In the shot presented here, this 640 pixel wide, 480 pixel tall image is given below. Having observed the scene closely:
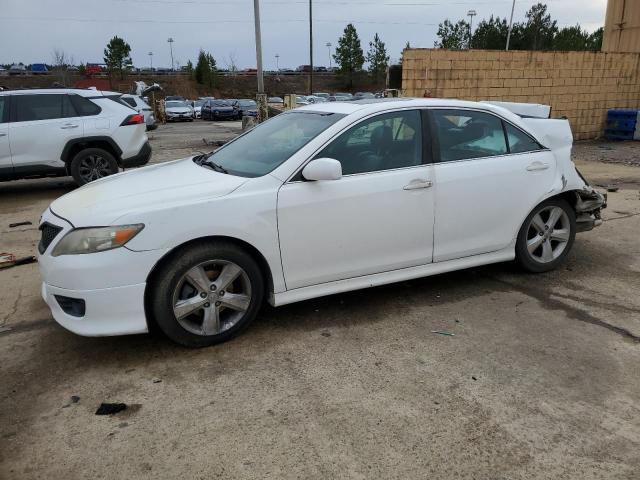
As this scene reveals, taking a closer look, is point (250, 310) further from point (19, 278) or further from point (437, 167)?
point (19, 278)

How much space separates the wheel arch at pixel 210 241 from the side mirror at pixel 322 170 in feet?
2.06

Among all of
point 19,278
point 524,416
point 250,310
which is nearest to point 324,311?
point 250,310

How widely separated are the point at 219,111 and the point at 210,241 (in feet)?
113

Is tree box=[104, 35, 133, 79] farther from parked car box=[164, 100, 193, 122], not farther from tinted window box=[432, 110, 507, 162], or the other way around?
tinted window box=[432, 110, 507, 162]

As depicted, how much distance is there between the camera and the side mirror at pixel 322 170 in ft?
11.8

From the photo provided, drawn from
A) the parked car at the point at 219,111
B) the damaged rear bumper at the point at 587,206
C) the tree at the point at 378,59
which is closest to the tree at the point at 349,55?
the tree at the point at 378,59

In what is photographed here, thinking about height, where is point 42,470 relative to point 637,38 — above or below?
below

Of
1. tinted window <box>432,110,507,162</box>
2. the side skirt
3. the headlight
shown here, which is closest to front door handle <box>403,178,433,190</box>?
tinted window <box>432,110,507,162</box>

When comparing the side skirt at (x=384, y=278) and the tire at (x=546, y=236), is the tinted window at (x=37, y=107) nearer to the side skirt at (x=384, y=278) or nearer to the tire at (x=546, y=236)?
the side skirt at (x=384, y=278)

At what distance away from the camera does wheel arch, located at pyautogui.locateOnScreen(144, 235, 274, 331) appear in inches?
133

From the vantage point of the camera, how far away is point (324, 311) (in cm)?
418

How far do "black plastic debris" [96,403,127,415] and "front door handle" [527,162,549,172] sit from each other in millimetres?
3628

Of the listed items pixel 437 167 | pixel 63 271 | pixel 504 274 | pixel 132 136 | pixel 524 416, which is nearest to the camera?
pixel 524 416

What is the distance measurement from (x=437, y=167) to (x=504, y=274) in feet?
4.73
